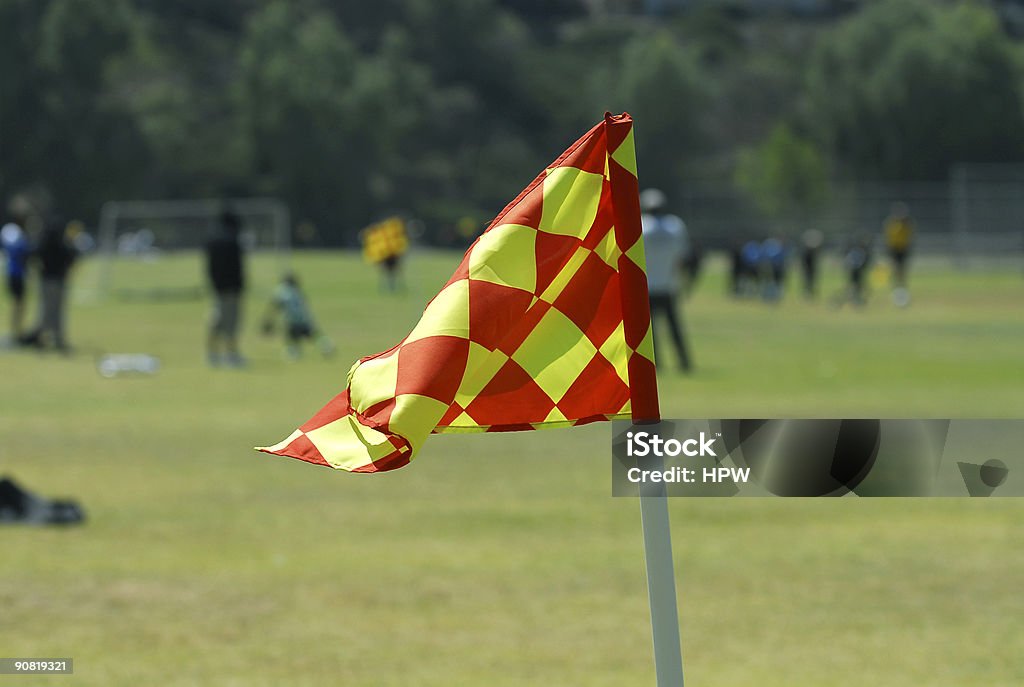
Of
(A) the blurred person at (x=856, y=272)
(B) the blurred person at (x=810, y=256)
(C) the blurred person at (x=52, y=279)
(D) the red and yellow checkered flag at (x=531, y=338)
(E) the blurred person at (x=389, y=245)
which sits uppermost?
(E) the blurred person at (x=389, y=245)

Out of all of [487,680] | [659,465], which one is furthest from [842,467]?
[487,680]

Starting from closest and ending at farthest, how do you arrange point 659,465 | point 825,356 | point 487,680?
1. point 659,465
2. point 487,680
3. point 825,356

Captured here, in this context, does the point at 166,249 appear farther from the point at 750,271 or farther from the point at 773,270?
the point at 773,270

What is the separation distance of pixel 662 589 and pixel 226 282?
1792 cm

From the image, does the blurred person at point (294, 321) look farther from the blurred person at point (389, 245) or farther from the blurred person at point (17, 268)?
the blurred person at point (389, 245)

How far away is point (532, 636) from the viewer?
22.6ft

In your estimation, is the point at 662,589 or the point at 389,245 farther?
the point at 389,245

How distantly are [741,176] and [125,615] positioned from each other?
88204 millimetres

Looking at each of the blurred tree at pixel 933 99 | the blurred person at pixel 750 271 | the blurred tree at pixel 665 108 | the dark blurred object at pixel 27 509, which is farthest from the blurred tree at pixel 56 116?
the dark blurred object at pixel 27 509

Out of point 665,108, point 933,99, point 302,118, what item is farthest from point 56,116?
point 933,99

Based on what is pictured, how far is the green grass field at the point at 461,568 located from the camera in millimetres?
6477

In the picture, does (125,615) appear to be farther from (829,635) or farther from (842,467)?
(842,467)

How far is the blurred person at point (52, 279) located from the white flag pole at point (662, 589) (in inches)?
843

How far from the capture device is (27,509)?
9.44 meters
